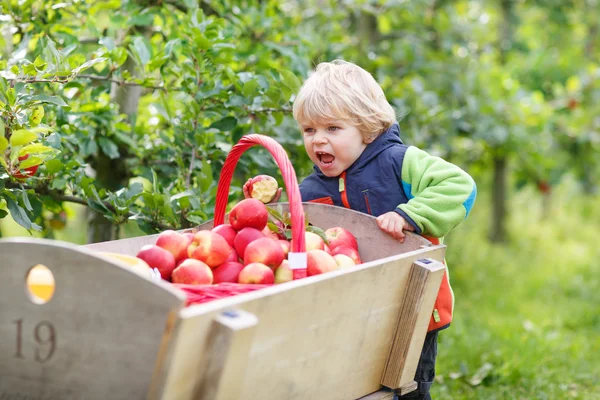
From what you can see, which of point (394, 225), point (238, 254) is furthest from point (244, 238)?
point (394, 225)

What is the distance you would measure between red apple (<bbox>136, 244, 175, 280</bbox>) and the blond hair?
72 cm

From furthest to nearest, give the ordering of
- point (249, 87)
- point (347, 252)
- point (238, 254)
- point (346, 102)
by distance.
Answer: point (249, 87) → point (346, 102) → point (347, 252) → point (238, 254)

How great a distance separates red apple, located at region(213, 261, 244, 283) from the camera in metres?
1.92

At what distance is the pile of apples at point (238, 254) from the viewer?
1.86 metres

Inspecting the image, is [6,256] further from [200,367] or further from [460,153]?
[460,153]

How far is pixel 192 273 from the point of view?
1833 millimetres

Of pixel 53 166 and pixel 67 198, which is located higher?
pixel 53 166

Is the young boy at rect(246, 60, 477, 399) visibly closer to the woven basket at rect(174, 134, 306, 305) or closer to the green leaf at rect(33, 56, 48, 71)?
the woven basket at rect(174, 134, 306, 305)

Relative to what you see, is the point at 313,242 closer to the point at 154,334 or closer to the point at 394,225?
the point at 394,225

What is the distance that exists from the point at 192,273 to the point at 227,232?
0.29 m

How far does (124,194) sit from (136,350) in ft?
4.26

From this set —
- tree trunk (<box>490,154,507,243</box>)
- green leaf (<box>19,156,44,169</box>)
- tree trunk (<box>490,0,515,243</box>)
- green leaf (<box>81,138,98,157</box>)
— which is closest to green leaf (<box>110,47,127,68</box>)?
green leaf (<box>81,138,98,157</box>)

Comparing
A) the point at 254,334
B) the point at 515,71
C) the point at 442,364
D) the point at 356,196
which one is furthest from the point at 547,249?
the point at 254,334

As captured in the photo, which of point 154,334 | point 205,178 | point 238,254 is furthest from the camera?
point 205,178
